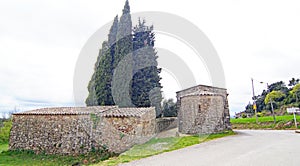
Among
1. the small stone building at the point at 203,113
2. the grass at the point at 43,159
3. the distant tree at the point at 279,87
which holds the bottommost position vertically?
the grass at the point at 43,159

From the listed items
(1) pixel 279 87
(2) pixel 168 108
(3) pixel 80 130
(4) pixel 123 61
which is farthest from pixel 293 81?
(3) pixel 80 130

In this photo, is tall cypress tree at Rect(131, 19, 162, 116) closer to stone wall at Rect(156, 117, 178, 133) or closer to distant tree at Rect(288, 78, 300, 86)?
stone wall at Rect(156, 117, 178, 133)

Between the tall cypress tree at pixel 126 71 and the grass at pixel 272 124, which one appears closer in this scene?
the tall cypress tree at pixel 126 71

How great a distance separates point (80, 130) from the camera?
1347 cm

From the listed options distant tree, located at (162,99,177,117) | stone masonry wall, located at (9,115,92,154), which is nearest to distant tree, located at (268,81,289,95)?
distant tree, located at (162,99,177,117)

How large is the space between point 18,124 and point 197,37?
1428 centimetres

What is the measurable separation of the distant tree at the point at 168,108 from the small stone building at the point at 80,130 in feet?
38.4

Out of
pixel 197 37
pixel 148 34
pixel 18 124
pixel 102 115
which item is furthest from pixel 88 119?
pixel 148 34

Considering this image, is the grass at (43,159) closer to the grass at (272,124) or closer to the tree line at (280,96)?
the grass at (272,124)

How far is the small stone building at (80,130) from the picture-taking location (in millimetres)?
12492

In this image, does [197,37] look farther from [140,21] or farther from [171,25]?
[140,21]

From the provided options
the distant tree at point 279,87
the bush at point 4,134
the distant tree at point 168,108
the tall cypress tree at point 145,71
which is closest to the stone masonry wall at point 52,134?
the bush at point 4,134

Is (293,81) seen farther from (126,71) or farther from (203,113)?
(126,71)

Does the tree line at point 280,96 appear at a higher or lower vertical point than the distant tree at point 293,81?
lower
